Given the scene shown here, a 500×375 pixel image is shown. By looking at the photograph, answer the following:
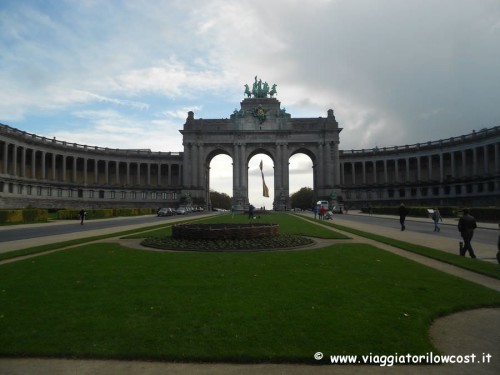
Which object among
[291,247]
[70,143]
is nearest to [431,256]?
[291,247]

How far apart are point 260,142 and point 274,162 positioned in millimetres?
7731

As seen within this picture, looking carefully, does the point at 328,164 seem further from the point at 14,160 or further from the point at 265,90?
the point at 14,160

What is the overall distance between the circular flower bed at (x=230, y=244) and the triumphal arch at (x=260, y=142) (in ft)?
315

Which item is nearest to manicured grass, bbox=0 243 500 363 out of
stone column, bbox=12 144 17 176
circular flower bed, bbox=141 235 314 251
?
circular flower bed, bbox=141 235 314 251

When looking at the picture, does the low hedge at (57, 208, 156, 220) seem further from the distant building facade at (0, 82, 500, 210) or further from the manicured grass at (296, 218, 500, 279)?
the manicured grass at (296, 218, 500, 279)

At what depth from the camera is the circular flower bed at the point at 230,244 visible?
66.0 feet

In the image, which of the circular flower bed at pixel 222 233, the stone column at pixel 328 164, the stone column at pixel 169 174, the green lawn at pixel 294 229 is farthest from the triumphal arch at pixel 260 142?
the circular flower bed at pixel 222 233

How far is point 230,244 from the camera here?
2147cm

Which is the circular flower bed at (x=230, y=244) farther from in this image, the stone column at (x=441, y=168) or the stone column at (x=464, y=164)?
the stone column at (x=441, y=168)

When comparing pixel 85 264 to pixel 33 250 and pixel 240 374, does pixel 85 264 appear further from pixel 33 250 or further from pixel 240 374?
pixel 240 374

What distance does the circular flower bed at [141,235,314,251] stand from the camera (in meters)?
20.1

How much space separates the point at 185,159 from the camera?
121 meters

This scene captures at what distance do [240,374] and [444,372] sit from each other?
127 inches

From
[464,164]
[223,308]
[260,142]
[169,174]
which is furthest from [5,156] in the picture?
[464,164]
